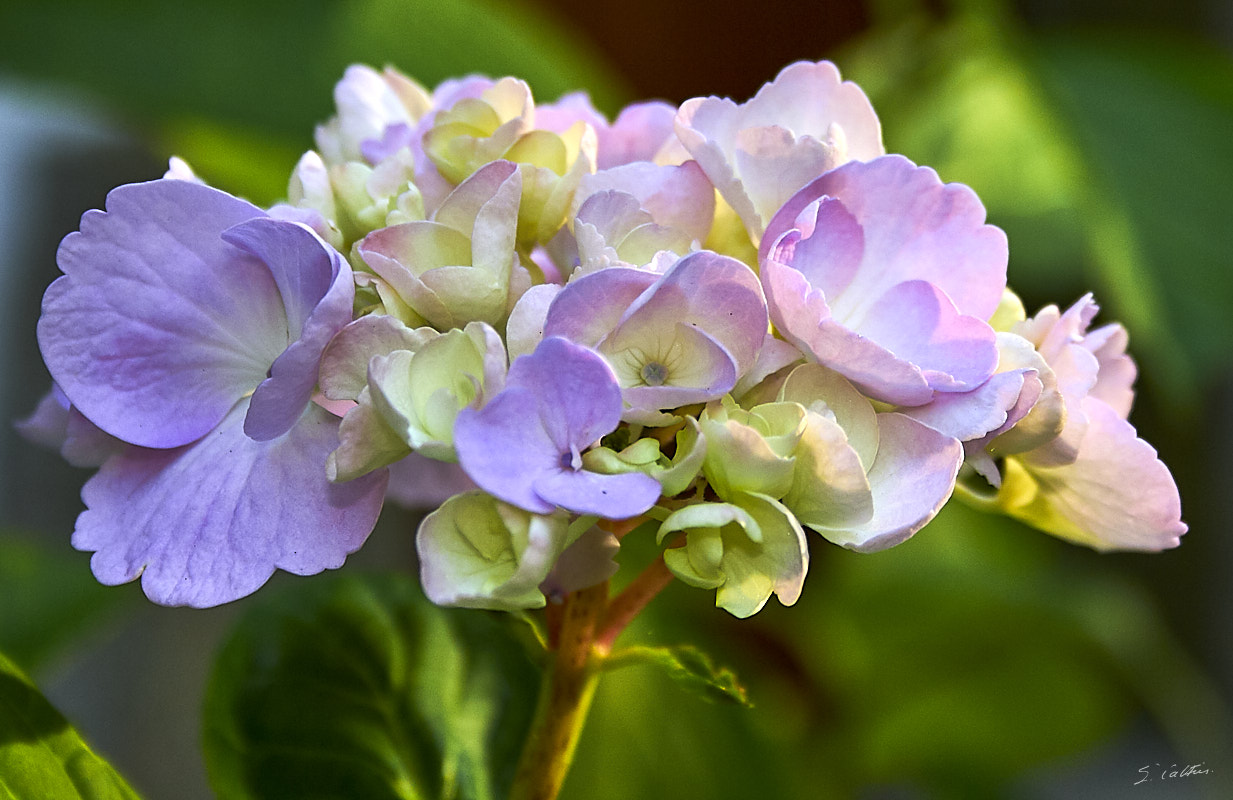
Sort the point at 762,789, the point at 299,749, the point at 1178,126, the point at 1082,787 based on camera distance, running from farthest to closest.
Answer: the point at 1082,787
the point at 1178,126
the point at 762,789
the point at 299,749

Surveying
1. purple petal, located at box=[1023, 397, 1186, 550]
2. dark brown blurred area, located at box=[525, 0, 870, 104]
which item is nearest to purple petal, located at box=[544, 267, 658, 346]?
purple petal, located at box=[1023, 397, 1186, 550]

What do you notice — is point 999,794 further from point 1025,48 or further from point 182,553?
point 182,553

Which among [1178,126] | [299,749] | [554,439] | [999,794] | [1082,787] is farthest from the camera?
[1082,787]

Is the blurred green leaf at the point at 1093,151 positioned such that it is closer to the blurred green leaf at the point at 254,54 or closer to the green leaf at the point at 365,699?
the blurred green leaf at the point at 254,54

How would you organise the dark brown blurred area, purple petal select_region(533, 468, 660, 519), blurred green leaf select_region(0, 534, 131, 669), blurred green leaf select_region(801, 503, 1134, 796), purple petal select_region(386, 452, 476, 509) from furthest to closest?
the dark brown blurred area → blurred green leaf select_region(801, 503, 1134, 796) → blurred green leaf select_region(0, 534, 131, 669) → purple petal select_region(386, 452, 476, 509) → purple petal select_region(533, 468, 660, 519)

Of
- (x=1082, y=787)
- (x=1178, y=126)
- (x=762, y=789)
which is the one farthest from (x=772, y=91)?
(x=1082, y=787)

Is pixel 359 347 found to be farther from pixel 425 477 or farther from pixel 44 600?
pixel 44 600
